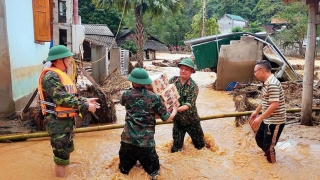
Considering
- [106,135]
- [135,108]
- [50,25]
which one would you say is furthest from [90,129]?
[50,25]

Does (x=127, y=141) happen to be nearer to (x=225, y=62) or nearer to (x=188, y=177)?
(x=188, y=177)

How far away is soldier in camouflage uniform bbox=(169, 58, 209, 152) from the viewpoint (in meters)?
4.42

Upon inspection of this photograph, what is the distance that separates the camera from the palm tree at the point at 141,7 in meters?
19.1

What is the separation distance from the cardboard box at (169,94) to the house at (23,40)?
15.2 ft

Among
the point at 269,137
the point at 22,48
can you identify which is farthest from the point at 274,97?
the point at 22,48

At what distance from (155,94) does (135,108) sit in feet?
1.02

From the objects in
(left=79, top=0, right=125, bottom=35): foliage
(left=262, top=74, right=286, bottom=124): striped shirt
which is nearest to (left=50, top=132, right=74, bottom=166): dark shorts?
(left=262, top=74, right=286, bottom=124): striped shirt

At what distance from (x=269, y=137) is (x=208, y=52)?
10.3 meters

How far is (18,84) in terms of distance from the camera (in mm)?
7605

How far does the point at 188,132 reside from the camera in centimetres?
471

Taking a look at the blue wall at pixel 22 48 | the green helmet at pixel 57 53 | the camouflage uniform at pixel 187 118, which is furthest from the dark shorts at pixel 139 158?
the blue wall at pixel 22 48

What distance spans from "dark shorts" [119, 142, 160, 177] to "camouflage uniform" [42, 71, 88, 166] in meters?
0.73

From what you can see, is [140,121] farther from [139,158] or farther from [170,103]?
[170,103]

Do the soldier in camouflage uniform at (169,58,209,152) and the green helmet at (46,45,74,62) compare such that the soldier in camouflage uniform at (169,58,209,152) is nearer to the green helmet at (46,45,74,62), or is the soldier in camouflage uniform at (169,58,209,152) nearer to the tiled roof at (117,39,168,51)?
the green helmet at (46,45,74,62)
